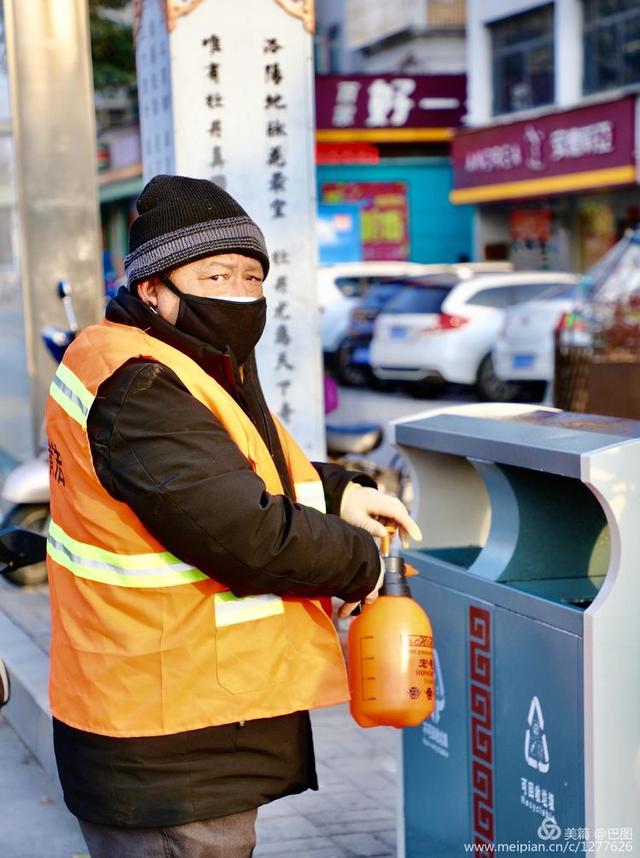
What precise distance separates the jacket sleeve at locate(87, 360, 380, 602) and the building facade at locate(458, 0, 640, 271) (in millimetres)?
20974

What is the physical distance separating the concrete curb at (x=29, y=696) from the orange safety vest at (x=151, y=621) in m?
2.61

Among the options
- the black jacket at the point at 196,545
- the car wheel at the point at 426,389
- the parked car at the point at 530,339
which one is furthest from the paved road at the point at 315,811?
the car wheel at the point at 426,389

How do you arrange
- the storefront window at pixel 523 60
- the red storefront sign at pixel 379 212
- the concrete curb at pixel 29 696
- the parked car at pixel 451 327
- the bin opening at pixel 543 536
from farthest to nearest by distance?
the red storefront sign at pixel 379 212
the storefront window at pixel 523 60
the parked car at pixel 451 327
the concrete curb at pixel 29 696
the bin opening at pixel 543 536

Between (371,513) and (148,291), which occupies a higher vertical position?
(148,291)

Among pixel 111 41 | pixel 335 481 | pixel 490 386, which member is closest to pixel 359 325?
pixel 490 386

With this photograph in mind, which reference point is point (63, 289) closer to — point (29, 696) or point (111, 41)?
point (29, 696)

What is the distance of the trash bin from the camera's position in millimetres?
2746

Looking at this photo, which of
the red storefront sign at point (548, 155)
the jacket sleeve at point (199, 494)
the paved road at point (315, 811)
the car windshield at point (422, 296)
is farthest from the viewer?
the red storefront sign at point (548, 155)

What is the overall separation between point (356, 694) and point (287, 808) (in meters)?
2.18

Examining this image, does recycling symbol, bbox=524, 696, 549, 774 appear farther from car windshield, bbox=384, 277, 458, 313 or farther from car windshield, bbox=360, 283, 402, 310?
car windshield, bbox=360, 283, 402, 310

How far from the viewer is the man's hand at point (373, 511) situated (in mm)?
2631

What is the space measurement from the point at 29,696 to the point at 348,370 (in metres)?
14.9

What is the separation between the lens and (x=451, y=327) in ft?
57.9

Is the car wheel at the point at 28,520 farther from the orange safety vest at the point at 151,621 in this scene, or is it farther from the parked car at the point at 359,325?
the parked car at the point at 359,325
